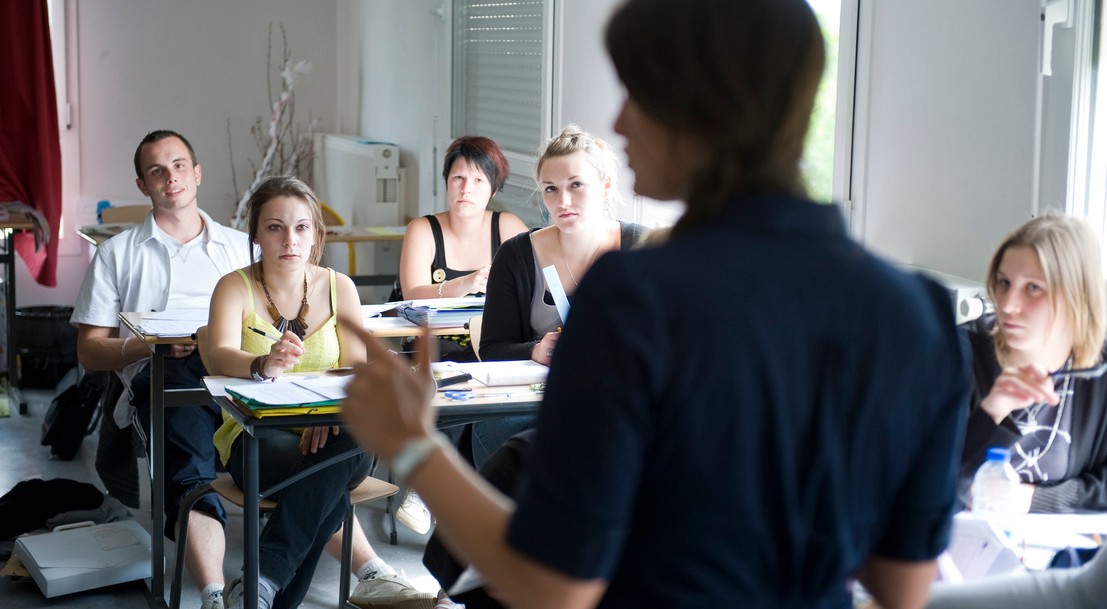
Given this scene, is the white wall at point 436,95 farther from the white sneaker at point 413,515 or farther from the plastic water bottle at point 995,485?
the white sneaker at point 413,515

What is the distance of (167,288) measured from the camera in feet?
12.2

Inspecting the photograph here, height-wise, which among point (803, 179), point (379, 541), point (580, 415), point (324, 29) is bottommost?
point (379, 541)

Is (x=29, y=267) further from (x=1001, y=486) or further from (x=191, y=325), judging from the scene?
(x=1001, y=486)

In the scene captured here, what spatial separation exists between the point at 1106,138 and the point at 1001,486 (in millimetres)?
813

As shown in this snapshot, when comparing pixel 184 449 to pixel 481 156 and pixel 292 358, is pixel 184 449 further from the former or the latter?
pixel 481 156

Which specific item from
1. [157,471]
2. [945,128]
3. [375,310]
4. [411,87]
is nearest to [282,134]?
[411,87]

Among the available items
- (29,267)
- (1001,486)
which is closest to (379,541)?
(1001,486)

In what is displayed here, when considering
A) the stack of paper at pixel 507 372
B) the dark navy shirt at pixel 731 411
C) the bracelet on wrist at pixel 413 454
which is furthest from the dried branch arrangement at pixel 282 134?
the dark navy shirt at pixel 731 411

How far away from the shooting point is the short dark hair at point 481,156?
415 cm

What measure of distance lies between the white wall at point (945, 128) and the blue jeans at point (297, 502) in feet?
4.92

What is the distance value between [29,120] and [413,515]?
412cm

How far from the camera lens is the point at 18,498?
11.5ft

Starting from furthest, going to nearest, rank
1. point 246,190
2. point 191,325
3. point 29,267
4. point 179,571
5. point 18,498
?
point 246,190 → point 29,267 → point 18,498 → point 191,325 → point 179,571

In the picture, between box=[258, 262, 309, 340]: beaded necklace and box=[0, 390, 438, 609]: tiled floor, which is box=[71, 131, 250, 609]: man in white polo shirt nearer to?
box=[0, 390, 438, 609]: tiled floor
